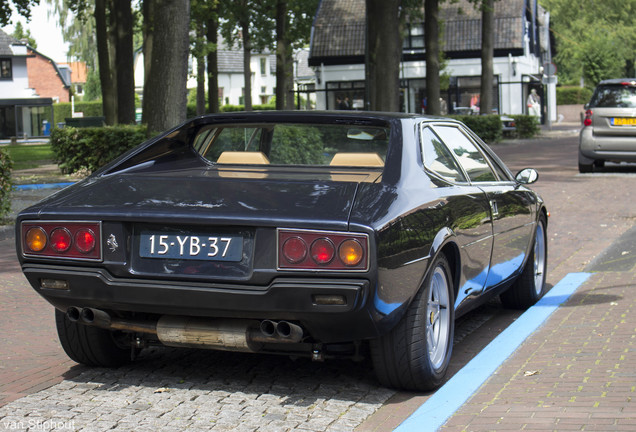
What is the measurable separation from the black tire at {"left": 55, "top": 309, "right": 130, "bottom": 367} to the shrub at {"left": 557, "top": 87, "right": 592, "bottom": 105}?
77.4m

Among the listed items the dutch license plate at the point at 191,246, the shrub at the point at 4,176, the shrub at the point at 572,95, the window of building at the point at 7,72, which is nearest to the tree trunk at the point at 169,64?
the shrub at the point at 4,176

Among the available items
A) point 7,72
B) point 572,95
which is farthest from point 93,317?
point 572,95

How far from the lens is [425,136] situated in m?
5.61

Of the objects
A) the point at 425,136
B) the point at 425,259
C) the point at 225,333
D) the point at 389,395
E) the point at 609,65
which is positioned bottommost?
the point at 389,395

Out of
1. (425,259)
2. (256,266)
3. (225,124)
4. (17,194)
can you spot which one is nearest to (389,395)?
(425,259)

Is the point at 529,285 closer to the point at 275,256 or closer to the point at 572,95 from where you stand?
the point at 275,256

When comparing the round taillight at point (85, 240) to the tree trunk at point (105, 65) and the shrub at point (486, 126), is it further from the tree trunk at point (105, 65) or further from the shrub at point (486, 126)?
the shrub at point (486, 126)

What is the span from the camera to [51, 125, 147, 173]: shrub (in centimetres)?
1912

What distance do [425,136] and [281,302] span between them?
1691 mm

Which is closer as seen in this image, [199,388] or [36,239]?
[36,239]

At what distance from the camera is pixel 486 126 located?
3603 centimetres

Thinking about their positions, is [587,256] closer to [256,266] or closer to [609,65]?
[256,266]

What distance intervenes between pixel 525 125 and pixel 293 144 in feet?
121

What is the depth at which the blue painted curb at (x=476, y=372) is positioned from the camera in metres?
4.40
